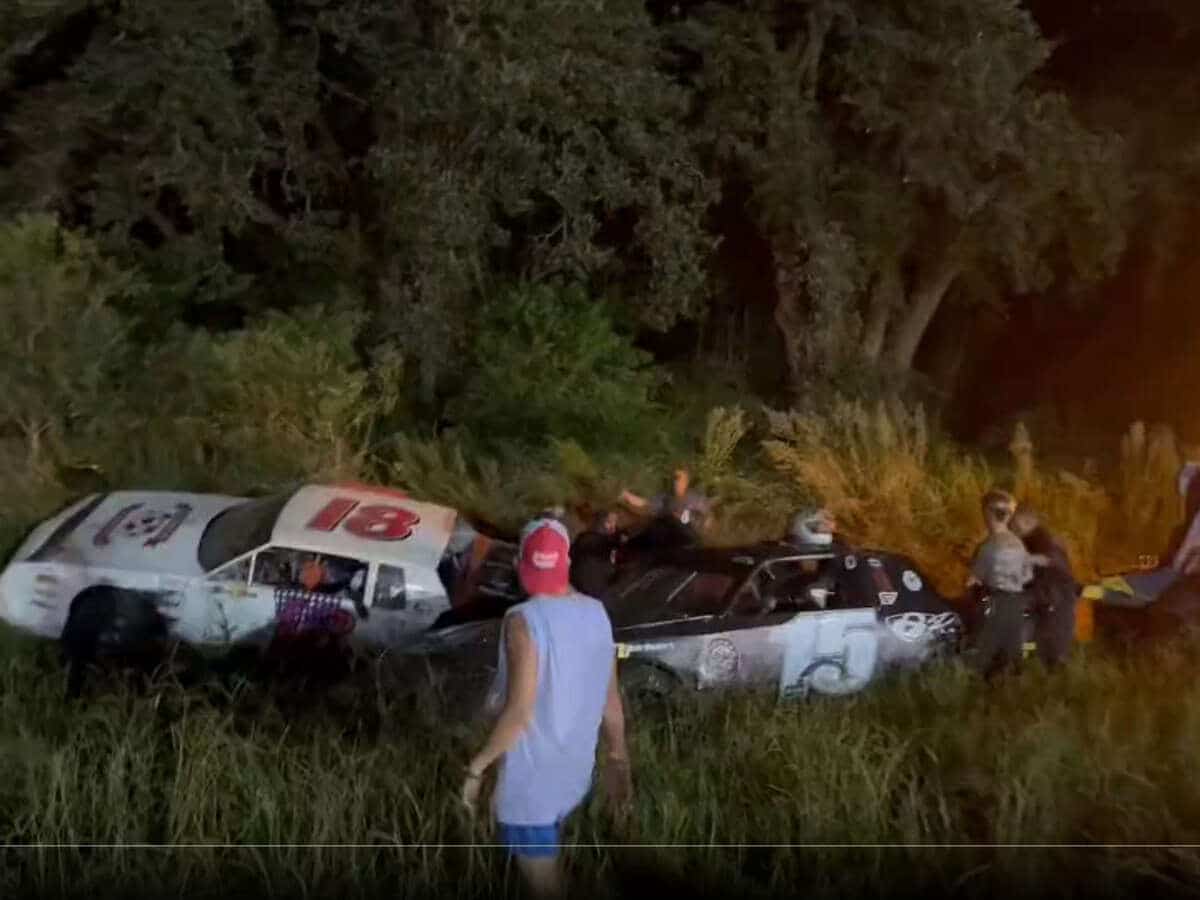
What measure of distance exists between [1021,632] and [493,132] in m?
3.29

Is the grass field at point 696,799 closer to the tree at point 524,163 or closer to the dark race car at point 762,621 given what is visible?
the dark race car at point 762,621

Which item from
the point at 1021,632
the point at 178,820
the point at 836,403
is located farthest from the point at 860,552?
the point at 178,820

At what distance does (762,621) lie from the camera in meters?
6.77

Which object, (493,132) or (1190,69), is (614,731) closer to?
(493,132)

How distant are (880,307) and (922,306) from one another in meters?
0.27

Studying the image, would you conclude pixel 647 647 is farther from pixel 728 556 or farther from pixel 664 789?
pixel 664 789

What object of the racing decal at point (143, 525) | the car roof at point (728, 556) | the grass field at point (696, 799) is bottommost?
the grass field at point (696, 799)

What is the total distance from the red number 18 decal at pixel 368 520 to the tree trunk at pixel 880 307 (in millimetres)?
2648

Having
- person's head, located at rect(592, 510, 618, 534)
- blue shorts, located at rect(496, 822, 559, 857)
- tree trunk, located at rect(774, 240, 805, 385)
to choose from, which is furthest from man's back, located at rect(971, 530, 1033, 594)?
blue shorts, located at rect(496, 822, 559, 857)

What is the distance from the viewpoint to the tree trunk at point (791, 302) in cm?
855

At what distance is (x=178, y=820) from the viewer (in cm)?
585

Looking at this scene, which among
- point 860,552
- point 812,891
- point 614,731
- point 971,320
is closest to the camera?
point 614,731

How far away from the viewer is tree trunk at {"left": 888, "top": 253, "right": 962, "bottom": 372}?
892cm

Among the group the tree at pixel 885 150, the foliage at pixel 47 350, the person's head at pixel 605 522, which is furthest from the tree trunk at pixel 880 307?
the foliage at pixel 47 350
